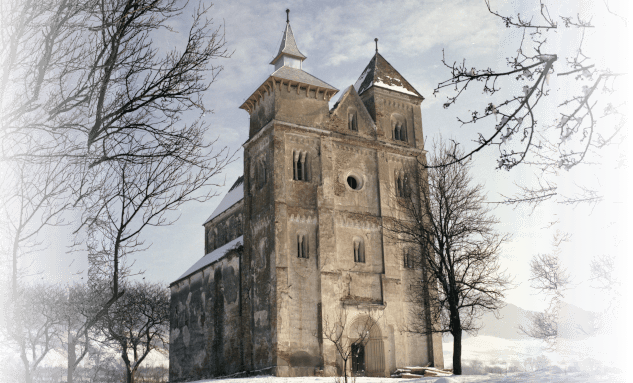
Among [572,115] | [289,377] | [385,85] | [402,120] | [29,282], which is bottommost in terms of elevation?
[289,377]

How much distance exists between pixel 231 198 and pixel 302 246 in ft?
45.5

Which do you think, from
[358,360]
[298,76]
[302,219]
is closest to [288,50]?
[298,76]

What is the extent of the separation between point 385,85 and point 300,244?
37.9 ft

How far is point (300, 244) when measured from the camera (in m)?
28.1

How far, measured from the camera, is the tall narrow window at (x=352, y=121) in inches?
1240

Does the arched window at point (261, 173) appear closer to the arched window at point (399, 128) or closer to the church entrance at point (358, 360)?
the arched window at point (399, 128)

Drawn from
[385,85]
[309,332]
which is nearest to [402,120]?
[385,85]

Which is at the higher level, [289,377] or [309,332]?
[309,332]

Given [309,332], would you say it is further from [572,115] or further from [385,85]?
[572,115]

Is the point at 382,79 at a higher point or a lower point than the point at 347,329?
higher

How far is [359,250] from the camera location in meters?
29.6

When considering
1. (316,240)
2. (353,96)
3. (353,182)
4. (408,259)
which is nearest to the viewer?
(316,240)

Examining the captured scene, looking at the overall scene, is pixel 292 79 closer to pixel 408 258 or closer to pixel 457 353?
pixel 408 258

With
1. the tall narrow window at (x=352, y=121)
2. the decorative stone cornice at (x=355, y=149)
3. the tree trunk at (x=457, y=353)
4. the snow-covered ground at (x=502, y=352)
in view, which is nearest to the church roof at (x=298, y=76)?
the tall narrow window at (x=352, y=121)
